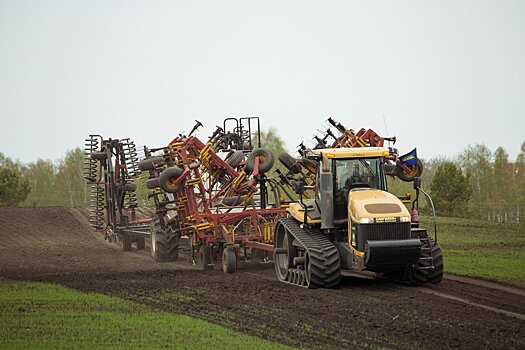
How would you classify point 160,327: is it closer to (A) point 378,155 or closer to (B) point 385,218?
(B) point 385,218

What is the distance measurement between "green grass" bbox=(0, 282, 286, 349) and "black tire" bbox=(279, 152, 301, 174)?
5149 millimetres

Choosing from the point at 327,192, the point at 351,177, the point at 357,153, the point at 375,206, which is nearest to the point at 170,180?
the point at 327,192

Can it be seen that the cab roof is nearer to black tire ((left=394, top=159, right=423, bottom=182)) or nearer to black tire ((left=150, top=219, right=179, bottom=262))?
black tire ((left=394, top=159, right=423, bottom=182))

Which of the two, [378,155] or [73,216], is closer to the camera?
[378,155]

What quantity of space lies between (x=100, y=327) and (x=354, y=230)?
17.4ft

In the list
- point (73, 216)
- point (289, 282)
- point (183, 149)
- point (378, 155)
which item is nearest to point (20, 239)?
point (73, 216)

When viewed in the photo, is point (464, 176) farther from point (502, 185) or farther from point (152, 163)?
point (152, 163)

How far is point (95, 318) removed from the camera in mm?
13609

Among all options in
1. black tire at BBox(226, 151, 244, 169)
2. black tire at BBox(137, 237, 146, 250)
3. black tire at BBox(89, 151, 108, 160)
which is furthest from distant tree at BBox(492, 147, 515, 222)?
black tire at BBox(226, 151, 244, 169)

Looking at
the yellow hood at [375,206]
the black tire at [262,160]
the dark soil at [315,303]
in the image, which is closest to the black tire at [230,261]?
the dark soil at [315,303]

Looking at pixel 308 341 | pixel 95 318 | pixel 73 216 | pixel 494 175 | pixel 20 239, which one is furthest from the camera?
pixel 494 175

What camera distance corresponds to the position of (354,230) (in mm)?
15984

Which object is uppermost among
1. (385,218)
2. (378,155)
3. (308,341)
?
(378,155)

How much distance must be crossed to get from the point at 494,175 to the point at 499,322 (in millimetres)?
67674
